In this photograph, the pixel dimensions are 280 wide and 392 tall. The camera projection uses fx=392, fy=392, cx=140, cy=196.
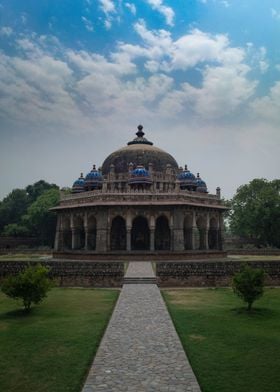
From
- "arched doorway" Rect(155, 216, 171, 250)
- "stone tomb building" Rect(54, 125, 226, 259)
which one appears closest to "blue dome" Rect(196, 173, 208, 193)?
"stone tomb building" Rect(54, 125, 226, 259)

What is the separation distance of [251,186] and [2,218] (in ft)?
110

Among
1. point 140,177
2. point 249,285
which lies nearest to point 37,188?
point 140,177

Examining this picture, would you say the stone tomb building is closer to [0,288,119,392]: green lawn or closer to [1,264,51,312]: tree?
[0,288,119,392]: green lawn

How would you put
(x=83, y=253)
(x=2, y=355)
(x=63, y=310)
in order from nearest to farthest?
(x=2, y=355) → (x=63, y=310) → (x=83, y=253)

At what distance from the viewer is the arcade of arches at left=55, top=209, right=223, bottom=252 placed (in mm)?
27234

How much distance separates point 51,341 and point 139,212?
65.7ft

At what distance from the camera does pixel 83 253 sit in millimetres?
26828

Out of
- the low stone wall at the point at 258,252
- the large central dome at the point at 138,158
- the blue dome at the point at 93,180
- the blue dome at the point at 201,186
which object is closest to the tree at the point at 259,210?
the low stone wall at the point at 258,252

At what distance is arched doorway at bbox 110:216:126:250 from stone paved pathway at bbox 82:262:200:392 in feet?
66.0

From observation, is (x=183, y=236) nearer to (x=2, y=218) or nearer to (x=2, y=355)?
(x=2, y=355)

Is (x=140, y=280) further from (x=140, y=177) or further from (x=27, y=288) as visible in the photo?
(x=140, y=177)

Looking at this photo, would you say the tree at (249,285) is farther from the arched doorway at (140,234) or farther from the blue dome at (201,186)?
the blue dome at (201,186)

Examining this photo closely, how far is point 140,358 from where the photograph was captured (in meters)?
6.51

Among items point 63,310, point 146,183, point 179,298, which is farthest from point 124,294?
point 146,183
